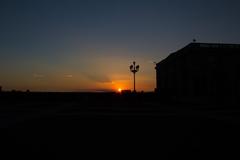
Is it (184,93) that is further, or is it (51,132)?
(184,93)

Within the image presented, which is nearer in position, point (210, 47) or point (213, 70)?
point (213, 70)

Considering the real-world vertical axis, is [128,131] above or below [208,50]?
below

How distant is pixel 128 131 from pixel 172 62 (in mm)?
35879

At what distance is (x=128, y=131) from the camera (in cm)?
1166

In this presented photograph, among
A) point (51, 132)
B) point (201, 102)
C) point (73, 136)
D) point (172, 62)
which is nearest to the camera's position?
point (73, 136)

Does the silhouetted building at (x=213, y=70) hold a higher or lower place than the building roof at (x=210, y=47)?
lower

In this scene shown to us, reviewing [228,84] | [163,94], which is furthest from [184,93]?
[228,84]

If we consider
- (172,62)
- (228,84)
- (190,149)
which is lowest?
(190,149)

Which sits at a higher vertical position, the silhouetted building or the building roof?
the building roof

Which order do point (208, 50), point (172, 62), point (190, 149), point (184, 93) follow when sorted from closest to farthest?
point (190, 149), point (208, 50), point (184, 93), point (172, 62)

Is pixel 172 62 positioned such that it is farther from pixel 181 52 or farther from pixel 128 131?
pixel 128 131

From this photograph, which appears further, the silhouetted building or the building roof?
the building roof

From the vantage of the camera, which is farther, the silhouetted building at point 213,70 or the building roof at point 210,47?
the building roof at point 210,47

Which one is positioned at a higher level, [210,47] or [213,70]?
[210,47]
